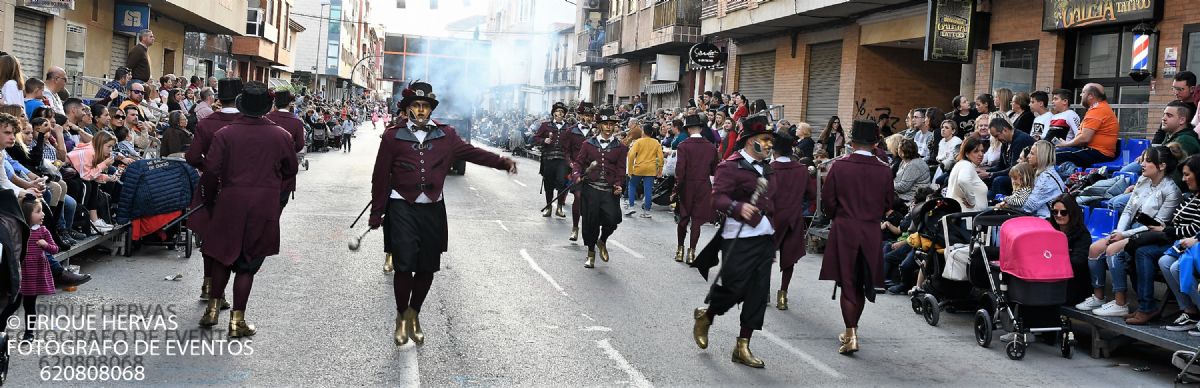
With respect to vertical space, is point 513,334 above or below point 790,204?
below

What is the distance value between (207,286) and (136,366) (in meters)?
2.57

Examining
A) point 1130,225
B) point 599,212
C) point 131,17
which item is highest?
point 131,17

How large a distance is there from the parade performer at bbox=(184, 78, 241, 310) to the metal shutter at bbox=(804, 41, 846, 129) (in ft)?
56.8

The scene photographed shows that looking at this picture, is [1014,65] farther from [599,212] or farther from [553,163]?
[599,212]

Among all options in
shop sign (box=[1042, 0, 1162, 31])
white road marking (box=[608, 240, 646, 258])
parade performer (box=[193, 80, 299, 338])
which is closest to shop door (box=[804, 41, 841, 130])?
shop sign (box=[1042, 0, 1162, 31])

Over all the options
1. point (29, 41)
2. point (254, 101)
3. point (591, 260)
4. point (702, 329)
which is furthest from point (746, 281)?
point (29, 41)

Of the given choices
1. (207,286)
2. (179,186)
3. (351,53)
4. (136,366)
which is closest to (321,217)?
(179,186)

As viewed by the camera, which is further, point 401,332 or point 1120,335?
point 1120,335

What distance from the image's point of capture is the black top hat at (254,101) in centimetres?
796

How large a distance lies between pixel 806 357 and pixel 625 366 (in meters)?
1.52

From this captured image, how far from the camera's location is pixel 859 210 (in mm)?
8562

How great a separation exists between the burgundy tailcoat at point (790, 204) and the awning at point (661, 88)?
27365 millimetres

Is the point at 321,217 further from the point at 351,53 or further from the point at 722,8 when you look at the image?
the point at 351,53

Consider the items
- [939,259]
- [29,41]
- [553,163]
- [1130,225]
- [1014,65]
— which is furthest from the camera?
[29,41]
